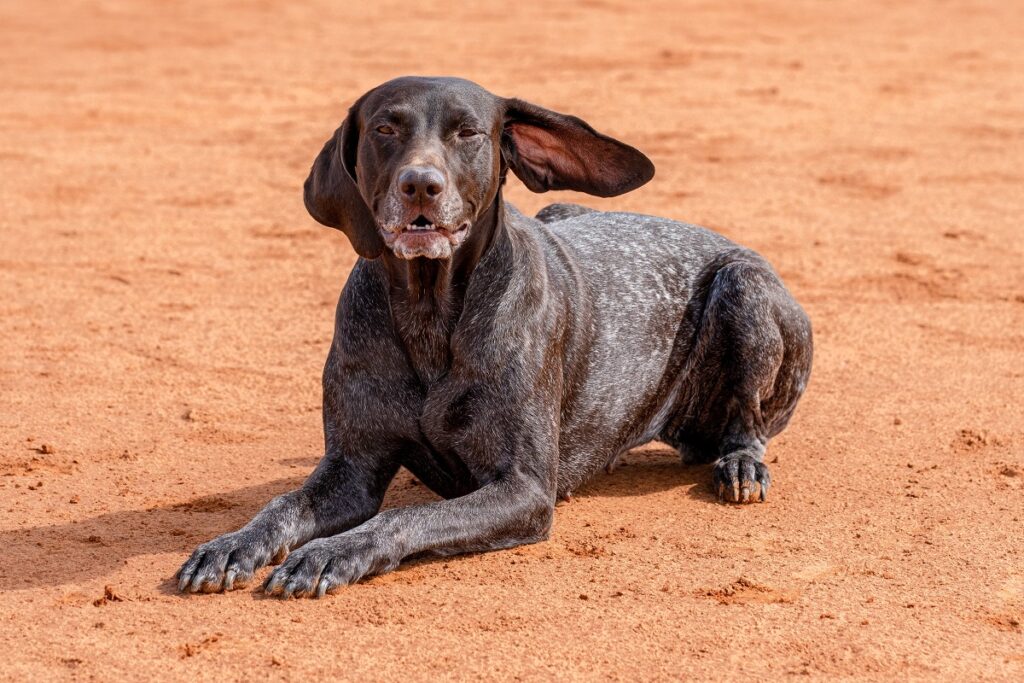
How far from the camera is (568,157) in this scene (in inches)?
271

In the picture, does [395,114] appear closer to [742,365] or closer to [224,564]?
[224,564]

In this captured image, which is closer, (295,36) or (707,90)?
(707,90)

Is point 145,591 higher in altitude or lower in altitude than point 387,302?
lower

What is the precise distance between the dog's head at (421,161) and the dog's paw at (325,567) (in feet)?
3.68

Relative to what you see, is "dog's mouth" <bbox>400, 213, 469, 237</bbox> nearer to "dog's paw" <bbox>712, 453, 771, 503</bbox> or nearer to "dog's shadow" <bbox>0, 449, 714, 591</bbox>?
"dog's shadow" <bbox>0, 449, 714, 591</bbox>

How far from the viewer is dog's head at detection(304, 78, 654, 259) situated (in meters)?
6.09

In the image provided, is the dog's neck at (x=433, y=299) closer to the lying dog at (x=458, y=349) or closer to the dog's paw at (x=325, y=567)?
the lying dog at (x=458, y=349)

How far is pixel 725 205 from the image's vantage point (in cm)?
1245

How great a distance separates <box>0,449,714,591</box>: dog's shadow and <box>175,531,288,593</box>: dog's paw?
11.7 inches

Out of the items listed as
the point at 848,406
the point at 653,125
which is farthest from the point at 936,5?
the point at 848,406

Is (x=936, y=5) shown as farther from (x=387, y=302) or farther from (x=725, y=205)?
(x=387, y=302)

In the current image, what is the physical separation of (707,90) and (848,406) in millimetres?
8865


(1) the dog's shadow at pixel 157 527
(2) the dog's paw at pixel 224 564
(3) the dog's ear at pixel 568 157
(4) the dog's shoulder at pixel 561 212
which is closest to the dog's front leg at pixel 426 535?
(2) the dog's paw at pixel 224 564

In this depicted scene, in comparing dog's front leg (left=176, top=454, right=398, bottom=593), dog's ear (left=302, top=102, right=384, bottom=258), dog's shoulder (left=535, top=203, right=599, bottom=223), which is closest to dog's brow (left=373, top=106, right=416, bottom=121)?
dog's ear (left=302, top=102, right=384, bottom=258)
